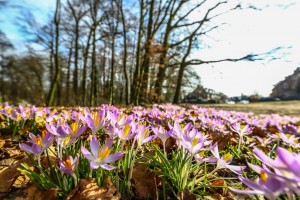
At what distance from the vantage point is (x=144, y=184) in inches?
43.3

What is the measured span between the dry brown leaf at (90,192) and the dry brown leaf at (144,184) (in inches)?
6.5

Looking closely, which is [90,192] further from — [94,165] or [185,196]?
[185,196]

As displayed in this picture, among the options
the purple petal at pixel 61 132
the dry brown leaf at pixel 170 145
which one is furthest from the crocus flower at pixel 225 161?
the dry brown leaf at pixel 170 145

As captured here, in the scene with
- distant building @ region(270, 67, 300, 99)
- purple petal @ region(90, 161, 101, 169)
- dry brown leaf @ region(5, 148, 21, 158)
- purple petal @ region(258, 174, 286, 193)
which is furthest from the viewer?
distant building @ region(270, 67, 300, 99)

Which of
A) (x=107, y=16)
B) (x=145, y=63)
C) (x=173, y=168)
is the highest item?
(x=107, y=16)

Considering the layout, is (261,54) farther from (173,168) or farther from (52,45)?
(52,45)

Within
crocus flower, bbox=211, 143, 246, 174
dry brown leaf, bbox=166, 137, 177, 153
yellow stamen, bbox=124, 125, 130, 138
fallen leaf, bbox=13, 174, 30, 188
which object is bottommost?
fallen leaf, bbox=13, 174, 30, 188

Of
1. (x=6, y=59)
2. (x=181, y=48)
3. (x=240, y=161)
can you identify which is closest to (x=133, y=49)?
(x=181, y=48)

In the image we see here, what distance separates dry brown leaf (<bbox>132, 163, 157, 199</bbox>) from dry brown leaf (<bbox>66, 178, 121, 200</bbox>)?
0.55 ft

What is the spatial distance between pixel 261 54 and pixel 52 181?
34.3ft

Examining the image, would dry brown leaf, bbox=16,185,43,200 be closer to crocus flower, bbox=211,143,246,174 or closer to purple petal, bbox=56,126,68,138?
purple petal, bbox=56,126,68,138

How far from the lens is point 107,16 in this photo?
12.4 meters

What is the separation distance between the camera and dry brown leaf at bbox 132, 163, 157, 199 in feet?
3.48

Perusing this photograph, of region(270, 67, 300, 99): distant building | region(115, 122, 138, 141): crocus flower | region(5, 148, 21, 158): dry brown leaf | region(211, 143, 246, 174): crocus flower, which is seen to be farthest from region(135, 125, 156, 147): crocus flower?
region(270, 67, 300, 99): distant building
